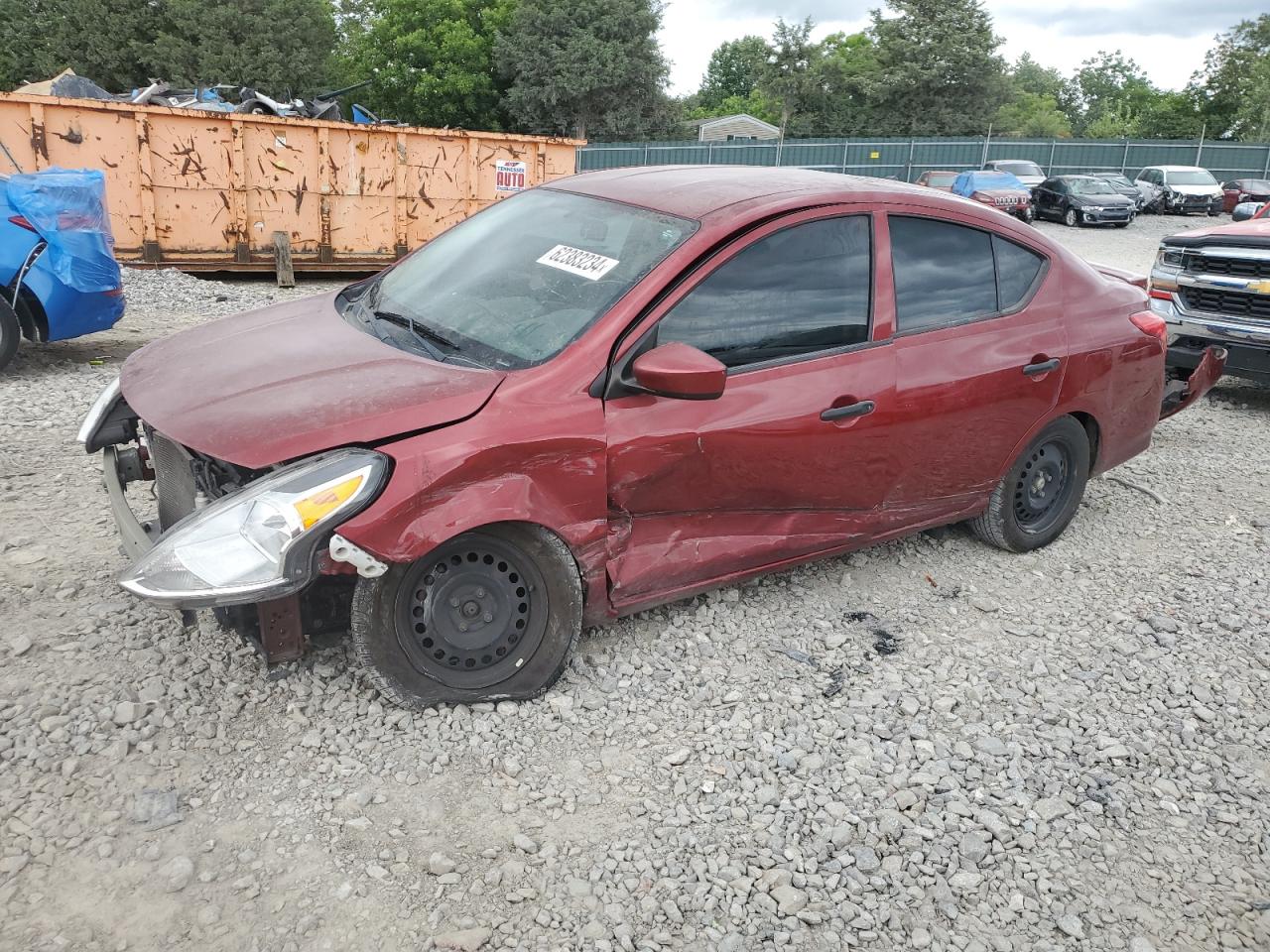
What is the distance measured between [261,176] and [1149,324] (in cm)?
1042

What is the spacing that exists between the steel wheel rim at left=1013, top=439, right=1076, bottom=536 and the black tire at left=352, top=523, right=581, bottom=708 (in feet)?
A: 8.07

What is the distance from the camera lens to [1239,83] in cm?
5791

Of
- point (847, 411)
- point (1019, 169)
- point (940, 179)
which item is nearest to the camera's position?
point (847, 411)

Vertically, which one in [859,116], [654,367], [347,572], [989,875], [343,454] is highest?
[859,116]

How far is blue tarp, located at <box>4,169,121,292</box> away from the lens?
22.2 ft

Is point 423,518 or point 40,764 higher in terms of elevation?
point 423,518

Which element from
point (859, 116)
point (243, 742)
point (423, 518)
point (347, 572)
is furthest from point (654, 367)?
point (859, 116)

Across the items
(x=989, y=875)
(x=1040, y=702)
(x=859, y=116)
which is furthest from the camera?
(x=859, y=116)

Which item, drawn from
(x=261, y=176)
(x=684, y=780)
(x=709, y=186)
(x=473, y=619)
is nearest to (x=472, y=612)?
(x=473, y=619)

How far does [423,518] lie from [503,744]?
791 mm

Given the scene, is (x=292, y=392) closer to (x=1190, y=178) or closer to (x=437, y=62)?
(x=1190, y=178)

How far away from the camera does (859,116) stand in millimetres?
54938

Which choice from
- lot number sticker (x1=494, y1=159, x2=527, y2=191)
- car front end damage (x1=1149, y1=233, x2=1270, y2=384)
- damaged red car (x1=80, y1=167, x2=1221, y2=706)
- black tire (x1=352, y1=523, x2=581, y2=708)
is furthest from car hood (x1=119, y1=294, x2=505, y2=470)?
lot number sticker (x1=494, y1=159, x2=527, y2=191)

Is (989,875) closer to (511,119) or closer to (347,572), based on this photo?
(347,572)
